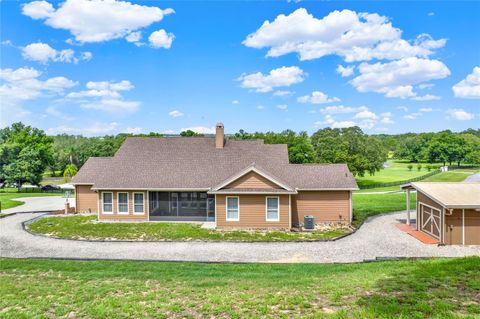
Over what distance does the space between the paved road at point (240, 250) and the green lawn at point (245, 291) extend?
299 centimetres

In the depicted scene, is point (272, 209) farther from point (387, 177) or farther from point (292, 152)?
point (387, 177)

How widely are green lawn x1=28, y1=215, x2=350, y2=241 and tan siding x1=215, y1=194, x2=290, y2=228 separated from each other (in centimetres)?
92

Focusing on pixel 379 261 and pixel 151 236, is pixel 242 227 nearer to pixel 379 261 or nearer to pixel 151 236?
pixel 151 236

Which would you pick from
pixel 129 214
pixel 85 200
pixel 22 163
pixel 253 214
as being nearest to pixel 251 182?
pixel 253 214

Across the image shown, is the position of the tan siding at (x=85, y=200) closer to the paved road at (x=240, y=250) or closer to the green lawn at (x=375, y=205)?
the paved road at (x=240, y=250)

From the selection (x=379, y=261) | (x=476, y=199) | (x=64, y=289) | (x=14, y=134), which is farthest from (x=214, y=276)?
(x=14, y=134)

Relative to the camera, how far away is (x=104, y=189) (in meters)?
24.6

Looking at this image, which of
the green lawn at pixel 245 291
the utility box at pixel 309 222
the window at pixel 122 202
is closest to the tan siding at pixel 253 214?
the utility box at pixel 309 222

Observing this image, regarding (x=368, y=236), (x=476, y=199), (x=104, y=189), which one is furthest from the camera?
(x=104, y=189)

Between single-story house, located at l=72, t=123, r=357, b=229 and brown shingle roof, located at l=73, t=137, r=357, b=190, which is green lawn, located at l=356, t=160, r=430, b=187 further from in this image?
single-story house, located at l=72, t=123, r=357, b=229

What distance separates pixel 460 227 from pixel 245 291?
14.2m

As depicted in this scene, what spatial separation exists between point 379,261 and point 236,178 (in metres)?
10.4

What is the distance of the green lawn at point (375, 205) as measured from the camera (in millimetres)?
26394

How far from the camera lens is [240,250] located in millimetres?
17594
